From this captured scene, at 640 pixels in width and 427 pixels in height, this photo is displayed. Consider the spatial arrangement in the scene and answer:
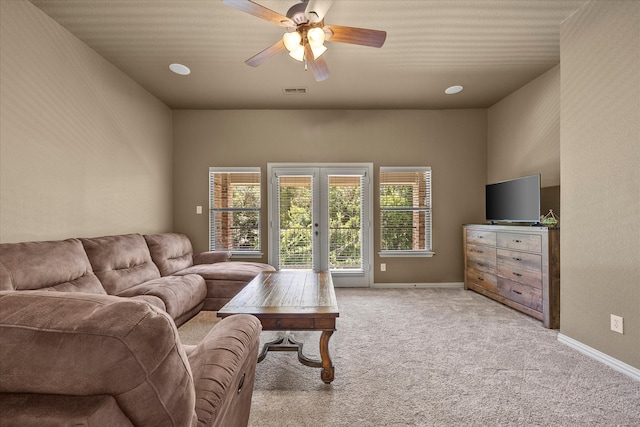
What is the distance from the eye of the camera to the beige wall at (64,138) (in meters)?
2.33

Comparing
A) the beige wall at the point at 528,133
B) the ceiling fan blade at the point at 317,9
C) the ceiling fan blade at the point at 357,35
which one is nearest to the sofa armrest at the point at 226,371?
the ceiling fan blade at the point at 357,35

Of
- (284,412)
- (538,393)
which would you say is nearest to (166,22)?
(284,412)

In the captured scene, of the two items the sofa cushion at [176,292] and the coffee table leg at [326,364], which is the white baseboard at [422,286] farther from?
the coffee table leg at [326,364]

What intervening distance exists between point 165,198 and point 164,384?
14.7 ft

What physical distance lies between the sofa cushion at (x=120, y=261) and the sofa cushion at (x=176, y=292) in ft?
0.32

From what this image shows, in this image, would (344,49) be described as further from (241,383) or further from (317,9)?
(241,383)

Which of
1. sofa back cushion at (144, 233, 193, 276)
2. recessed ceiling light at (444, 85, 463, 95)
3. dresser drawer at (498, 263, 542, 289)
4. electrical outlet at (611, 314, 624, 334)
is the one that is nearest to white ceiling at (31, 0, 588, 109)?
recessed ceiling light at (444, 85, 463, 95)

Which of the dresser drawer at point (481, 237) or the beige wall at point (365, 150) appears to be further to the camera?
the beige wall at point (365, 150)

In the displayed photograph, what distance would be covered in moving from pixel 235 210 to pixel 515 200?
3.95m

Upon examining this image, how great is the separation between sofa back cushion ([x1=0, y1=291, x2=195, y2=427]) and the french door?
4.12 meters

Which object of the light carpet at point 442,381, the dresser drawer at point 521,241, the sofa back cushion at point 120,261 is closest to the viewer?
the light carpet at point 442,381

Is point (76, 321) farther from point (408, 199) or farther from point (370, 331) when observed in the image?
point (408, 199)

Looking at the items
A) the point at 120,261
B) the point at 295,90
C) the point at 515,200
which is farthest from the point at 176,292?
the point at 515,200

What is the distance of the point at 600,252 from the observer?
2.38 meters
